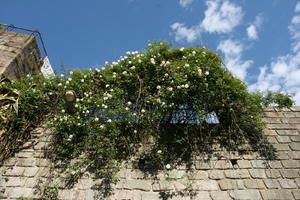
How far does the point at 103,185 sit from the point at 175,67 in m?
2.55

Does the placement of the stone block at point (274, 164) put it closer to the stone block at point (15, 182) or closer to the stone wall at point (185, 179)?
the stone wall at point (185, 179)

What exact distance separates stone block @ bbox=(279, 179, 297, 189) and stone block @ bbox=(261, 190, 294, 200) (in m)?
0.08

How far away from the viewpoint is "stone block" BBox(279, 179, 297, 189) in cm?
337

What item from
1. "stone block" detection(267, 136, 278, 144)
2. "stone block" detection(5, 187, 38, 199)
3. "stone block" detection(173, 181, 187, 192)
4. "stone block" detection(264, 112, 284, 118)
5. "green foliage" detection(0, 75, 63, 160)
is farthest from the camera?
"stone block" detection(264, 112, 284, 118)

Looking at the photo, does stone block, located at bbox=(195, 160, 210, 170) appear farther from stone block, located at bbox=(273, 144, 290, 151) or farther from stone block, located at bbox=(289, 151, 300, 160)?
stone block, located at bbox=(289, 151, 300, 160)

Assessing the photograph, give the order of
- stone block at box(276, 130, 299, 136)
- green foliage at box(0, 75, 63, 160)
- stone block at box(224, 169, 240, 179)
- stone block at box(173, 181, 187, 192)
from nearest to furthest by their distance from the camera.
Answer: stone block at box(173, 181, 187, 192)
stone block at box(224, 169, 240, 179)
green foliage at box(0, 75, 63, 160)
stone block at box(276, 130, 299, 136)

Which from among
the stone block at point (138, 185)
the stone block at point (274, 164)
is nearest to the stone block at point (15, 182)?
the stone block at point (138, 185)

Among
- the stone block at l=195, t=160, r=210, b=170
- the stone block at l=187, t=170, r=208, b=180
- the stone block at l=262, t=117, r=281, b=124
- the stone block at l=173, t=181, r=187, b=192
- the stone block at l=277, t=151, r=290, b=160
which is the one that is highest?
the stone block at l=262, t=117, r=281, b=124

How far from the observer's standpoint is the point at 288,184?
134 inches

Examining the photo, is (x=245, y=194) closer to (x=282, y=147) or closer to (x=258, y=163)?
(x=258, y=163)

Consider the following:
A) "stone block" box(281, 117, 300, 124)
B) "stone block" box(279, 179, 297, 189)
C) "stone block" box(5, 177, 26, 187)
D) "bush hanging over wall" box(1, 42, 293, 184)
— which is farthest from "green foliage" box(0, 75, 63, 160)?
"stone block" box(281, 117, 300, 124)

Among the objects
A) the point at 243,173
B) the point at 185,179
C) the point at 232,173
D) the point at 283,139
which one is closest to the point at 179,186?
the point at 185,179

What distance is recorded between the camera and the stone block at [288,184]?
3375 mm

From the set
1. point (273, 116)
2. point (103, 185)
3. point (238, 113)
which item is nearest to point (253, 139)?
point (238, 113)
